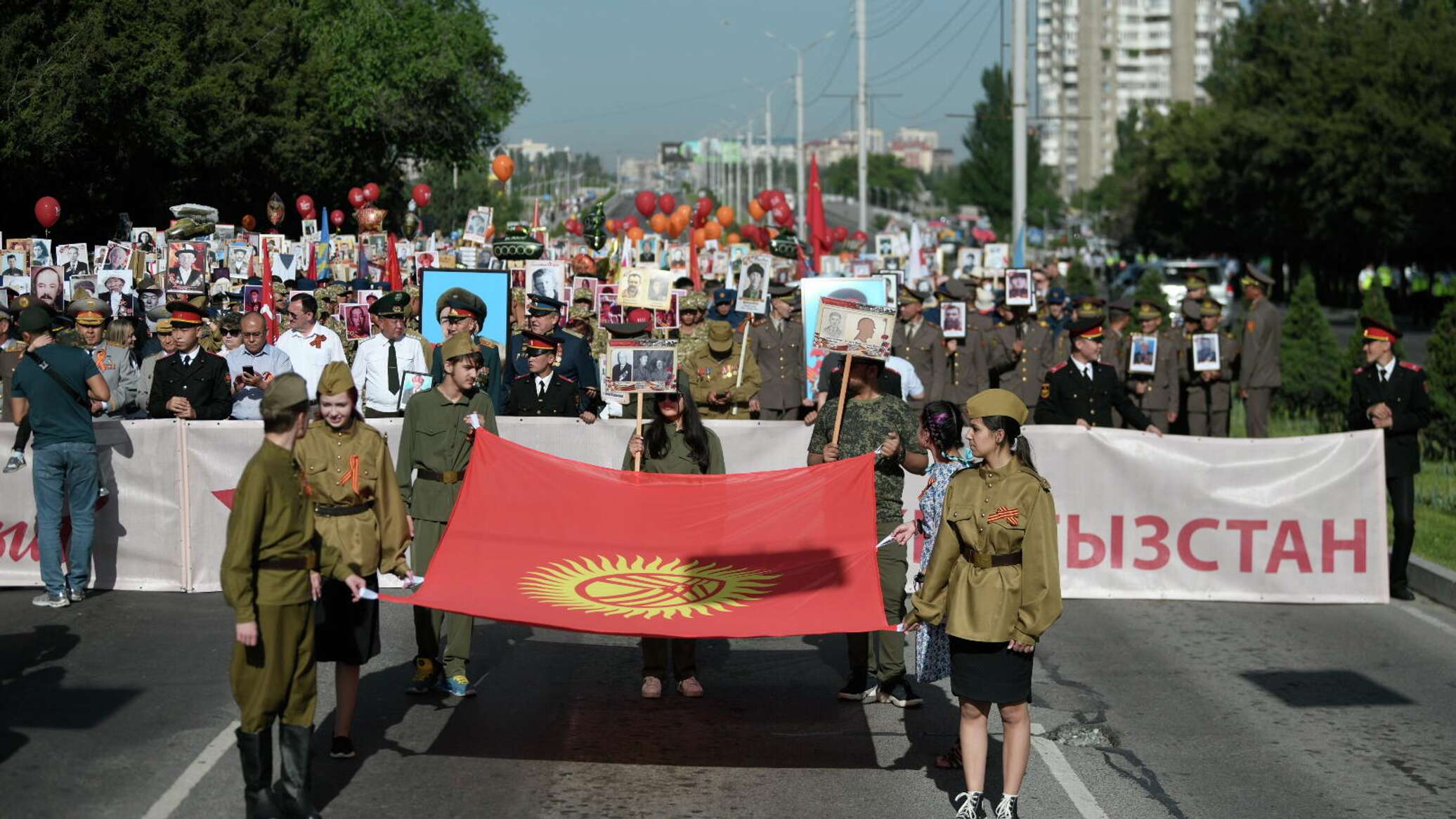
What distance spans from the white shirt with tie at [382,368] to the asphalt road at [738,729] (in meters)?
2.27

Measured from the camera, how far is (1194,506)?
1248cm

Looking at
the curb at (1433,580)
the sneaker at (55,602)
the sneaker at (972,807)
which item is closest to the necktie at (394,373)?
the sneaker at (55,602)

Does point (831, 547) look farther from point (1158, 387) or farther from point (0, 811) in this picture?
point (1158, 387)

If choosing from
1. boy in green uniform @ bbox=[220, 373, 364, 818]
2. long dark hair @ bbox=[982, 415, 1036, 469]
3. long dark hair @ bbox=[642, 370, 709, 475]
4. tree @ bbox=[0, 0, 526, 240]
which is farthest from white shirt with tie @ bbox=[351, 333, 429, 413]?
tree @ bbox=[0, 0, 526, 240]

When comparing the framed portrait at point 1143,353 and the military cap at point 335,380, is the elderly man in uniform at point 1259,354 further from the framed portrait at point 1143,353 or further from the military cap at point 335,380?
the military cap at point 335,380

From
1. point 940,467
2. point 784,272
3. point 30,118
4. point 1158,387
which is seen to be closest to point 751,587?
point 940,467

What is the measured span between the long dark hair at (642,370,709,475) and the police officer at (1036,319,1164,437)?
15.8 ft

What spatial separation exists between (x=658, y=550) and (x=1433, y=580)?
677 cm

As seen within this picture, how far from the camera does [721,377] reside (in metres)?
15.0

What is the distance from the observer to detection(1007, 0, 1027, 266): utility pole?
3199 cm

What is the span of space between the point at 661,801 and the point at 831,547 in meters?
1.76

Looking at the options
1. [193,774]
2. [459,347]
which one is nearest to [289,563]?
[193,774]

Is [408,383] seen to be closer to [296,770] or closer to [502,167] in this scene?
[296,770]

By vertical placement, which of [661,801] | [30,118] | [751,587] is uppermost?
[30,118]
